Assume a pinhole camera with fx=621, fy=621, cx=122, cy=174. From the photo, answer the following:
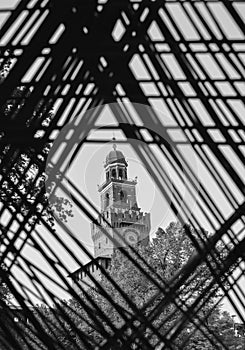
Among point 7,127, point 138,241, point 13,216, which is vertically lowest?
point 13,216

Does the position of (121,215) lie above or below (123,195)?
below

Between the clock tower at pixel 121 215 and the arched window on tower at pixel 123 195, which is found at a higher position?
the arched window on tower at pixel 123 195

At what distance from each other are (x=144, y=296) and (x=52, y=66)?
14.8 m

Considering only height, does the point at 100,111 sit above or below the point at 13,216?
above

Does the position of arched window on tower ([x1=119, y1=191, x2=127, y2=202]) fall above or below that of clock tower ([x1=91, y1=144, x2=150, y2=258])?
above

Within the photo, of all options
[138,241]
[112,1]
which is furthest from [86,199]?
[138,241]

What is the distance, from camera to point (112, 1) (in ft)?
7.68

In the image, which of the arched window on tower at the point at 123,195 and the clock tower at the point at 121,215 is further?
the arched window on tower at the point at 123,195

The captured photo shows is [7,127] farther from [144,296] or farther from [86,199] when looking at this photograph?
[144,296]

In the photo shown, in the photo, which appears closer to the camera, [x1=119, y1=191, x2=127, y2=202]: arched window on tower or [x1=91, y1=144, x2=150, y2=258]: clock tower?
[x1=91, y1=144, x2=150, y2=258]: clock tower

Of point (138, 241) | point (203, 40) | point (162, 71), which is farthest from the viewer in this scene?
point (138, 241)

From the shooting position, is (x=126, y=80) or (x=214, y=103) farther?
(x=214, y=103)

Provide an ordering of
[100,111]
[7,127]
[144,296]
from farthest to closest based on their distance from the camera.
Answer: [144,296] < [100,111] < [7,127]

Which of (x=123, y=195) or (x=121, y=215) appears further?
(x=123, y=195)
